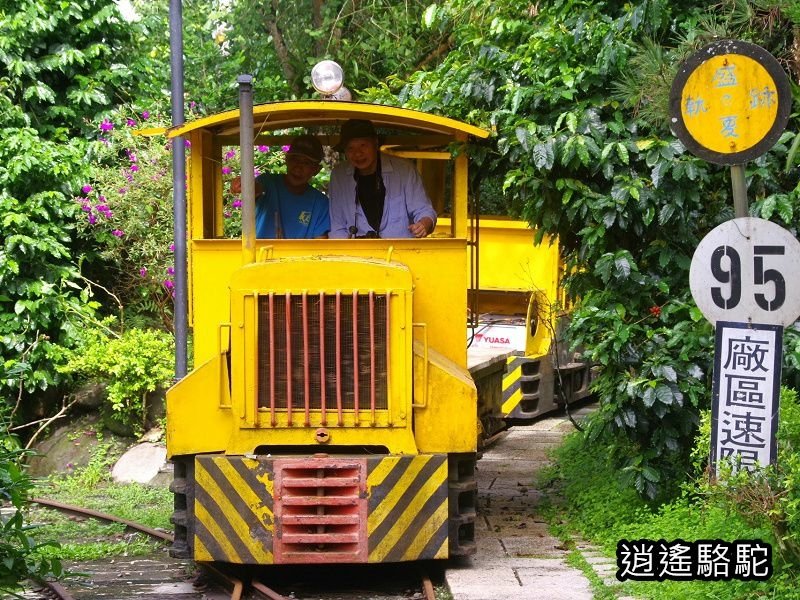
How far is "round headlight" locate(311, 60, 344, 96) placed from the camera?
8.13 metres

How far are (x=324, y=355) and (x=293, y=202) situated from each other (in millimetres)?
1664

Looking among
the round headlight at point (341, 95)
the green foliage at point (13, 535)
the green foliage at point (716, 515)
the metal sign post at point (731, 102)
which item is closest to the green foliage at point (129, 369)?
the round headlight at point (341, 95)

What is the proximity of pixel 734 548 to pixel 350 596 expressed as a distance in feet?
8.04

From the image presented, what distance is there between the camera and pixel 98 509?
10148mm

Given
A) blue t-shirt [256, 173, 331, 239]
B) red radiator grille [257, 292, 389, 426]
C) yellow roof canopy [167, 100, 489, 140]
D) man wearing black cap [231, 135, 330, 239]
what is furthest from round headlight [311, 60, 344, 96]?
red radiator grille [257, 292, 389, 426]

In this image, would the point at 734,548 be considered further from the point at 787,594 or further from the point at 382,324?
the point at 382,324

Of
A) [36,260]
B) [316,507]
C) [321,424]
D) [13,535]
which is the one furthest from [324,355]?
[36,260]

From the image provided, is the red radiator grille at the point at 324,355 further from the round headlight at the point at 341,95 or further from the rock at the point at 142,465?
the rock at the point at 142,465

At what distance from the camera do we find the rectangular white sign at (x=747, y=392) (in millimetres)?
5723

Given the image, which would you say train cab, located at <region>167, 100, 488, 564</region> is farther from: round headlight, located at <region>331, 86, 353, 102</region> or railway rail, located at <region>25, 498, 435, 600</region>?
round headlight, located at <region>331, 86, 353, 102</region>

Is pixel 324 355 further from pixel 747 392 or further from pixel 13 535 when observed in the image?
pixel 747 392

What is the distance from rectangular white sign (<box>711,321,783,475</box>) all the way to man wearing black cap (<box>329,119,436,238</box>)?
2.94 m

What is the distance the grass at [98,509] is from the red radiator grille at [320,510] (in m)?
1.58

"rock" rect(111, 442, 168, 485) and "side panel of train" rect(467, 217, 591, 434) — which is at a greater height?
"side panel of train" rect(467, 217, 591, 434)
